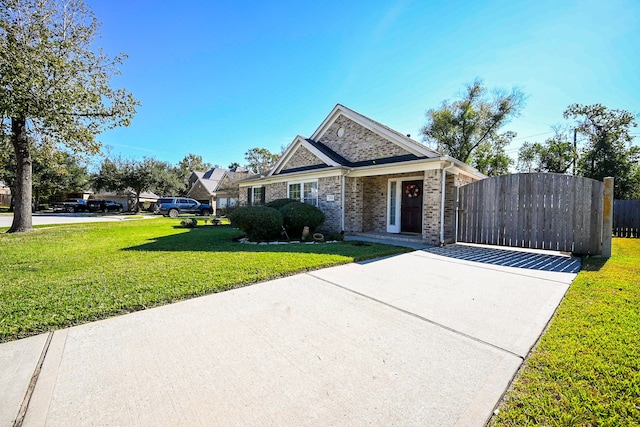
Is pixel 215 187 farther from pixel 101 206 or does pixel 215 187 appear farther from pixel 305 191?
pixel 305 191

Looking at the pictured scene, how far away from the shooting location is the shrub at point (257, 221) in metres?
9.20

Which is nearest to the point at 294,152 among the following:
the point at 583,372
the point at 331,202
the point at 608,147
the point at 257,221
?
the point at 331,202

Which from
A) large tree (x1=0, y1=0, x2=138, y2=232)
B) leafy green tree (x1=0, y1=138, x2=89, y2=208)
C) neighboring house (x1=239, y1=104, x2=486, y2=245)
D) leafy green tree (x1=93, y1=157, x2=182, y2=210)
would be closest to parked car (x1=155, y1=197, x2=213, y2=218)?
leafy green tree (x1=0, y1=138, x2=89, y2=208)

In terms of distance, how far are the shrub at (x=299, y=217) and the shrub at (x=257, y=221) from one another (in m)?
0.64

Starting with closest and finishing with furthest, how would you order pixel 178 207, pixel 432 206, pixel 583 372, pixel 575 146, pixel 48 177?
1. pixel 583 372
2. pixel 432 206
3. pixel 575 146
4. pixel 178 207
5. pixel 48 177

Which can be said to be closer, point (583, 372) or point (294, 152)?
point (583, 372)

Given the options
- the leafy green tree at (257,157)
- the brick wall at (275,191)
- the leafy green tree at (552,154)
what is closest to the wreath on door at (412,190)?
the brick wall at (275,191)

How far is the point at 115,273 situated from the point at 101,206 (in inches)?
1262

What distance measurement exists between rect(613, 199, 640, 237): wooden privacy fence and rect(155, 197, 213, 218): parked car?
95.9 ft

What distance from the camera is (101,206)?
29.7 m

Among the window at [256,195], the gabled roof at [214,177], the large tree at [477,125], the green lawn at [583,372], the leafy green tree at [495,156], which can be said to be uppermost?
the large tree at [477,125]

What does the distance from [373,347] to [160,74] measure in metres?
14.3

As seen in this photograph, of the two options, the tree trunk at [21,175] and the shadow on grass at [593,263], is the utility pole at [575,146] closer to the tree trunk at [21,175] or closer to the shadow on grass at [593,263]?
the shadow on grass at [593,263]

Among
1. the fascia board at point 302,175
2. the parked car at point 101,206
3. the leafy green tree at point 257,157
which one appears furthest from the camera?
the leafy green tree at point 257,157
